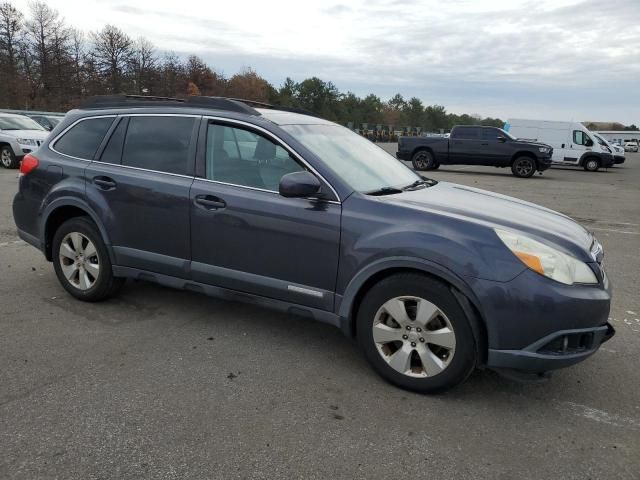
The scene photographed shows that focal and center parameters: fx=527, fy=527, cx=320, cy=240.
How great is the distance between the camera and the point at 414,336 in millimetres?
3158

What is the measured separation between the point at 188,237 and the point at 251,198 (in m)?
0.62

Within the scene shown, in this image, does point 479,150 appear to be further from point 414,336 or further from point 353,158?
point 414,336

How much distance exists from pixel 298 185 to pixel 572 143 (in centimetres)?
2500

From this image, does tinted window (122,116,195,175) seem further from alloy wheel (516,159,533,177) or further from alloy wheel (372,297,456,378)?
alloy wheel (516,159,533,177)

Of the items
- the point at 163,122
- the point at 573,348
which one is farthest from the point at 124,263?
the point at 573,348

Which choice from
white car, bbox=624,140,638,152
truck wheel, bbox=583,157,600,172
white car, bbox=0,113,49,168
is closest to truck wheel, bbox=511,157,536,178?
truck wheel, bbox=583,157,600,172

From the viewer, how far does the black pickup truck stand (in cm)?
1986

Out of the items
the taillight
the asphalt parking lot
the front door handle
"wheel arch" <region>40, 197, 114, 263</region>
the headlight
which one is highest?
the taillight

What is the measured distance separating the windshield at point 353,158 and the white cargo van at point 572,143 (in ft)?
73.1

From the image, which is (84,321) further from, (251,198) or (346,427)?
(346,427)

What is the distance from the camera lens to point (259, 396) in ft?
10.3

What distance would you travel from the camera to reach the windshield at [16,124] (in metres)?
16.2

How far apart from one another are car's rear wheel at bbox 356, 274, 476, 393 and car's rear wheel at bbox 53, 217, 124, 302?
7.60 feet

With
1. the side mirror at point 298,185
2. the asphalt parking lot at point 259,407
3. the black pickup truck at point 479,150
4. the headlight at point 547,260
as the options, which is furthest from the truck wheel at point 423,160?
the headlight at point 547,260
